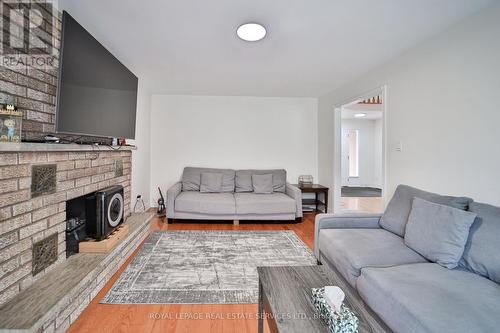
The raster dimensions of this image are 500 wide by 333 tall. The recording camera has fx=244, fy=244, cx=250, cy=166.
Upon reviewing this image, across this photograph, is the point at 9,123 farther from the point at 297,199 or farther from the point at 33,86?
the point at 297,199

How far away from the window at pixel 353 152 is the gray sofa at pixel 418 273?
6.42 meters

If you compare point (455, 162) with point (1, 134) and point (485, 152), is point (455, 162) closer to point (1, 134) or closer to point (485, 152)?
point (485, 152)

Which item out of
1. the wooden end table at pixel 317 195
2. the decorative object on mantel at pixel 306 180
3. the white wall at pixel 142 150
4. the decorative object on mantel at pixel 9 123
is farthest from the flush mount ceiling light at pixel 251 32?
the decorative object on mantel at pixel 306 180

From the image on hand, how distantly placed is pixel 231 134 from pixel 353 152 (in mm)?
5335

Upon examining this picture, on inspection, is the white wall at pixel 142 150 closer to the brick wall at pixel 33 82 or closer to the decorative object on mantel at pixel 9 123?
the brick wall at pixel 33 82

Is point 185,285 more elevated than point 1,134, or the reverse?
point 1,134

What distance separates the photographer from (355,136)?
8398 mm

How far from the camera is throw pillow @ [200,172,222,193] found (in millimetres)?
4387

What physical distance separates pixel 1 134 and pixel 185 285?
5.47 ft

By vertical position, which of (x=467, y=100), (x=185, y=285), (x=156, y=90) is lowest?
(x=185, y=285)

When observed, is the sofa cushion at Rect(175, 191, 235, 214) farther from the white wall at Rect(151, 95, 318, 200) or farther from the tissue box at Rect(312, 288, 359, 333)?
the tissue box at Rect(312, 288, 359, 333)

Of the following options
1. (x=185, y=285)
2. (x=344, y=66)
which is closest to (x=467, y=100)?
(x=344, y=66)

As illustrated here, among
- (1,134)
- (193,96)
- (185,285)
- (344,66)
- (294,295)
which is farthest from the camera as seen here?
(193,96)

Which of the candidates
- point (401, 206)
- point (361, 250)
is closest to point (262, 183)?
point (401, 206)
